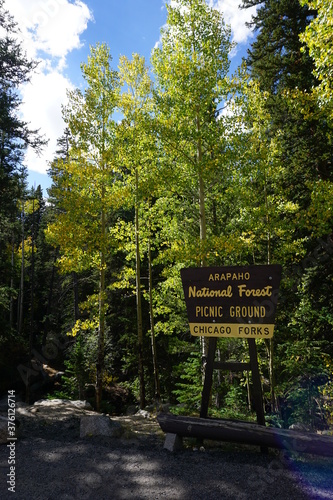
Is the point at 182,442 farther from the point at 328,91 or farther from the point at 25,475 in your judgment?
the point at 328,91

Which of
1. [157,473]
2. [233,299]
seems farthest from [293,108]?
[157,473]

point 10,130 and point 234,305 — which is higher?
point 10,130

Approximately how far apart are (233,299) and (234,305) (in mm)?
113

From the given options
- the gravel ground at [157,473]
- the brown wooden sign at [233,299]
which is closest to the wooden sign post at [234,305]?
the brown wooden sign at [233,299]

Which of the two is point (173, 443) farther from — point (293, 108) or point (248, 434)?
point (293, 108)

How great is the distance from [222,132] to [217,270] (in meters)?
4.11

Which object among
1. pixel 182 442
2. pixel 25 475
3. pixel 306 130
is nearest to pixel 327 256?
Result: pixel 306 130

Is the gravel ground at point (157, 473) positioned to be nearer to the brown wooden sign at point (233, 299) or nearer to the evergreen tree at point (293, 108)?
the brown wooden sign at point (233, 299)

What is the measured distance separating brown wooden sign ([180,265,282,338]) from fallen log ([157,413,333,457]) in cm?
151

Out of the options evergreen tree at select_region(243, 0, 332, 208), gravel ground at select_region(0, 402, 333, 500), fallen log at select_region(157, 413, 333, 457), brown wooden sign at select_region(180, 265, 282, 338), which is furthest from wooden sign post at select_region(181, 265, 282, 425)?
evergreen tree at select_region(243, 0, 332, 208)

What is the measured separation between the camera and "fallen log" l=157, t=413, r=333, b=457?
4.84m

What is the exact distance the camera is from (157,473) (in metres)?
4.79

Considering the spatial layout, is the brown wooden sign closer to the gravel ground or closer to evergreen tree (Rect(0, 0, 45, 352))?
the gravel ground

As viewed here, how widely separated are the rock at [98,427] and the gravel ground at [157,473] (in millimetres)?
495
